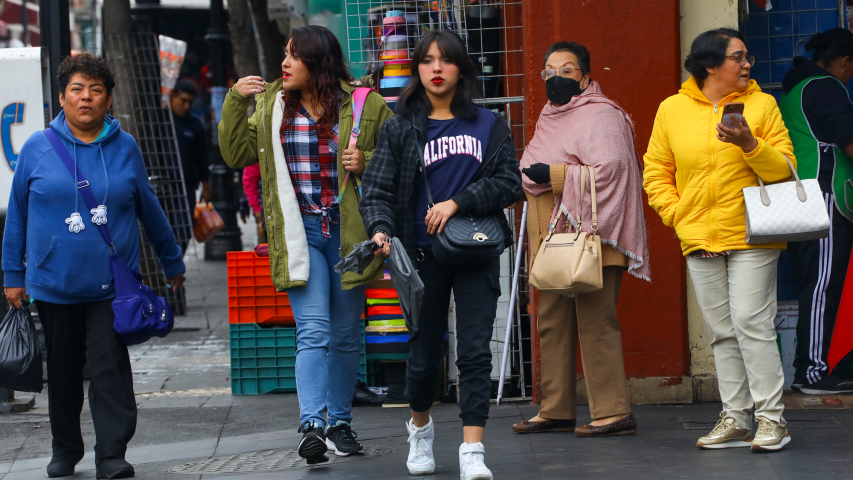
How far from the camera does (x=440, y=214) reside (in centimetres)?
436

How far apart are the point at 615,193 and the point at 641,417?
1.34 meters

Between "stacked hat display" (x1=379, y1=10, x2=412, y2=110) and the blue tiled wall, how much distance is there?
2045 millimetres

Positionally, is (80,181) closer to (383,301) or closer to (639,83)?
(383,301)

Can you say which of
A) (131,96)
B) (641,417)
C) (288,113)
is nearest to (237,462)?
(288,113)

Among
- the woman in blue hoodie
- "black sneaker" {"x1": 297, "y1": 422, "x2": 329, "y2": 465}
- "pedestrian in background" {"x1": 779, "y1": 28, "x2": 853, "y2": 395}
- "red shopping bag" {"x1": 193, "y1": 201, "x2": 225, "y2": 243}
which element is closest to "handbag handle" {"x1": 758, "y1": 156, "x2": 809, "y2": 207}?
"pedestrian in background" {"x1": 779, "y1": 28, "x2": 853, "y2": 395}

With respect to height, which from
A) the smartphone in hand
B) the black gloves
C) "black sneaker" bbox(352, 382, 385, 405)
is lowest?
"black sneaker" bbox(352, 382, 385, 405)

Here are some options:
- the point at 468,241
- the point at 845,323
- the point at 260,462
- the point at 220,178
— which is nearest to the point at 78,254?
the point at 260,462

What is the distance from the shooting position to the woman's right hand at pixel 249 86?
4.86 metres

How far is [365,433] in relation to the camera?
18.5 feet

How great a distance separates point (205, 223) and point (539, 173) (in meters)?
7.94

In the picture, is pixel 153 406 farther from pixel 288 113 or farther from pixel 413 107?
pixel 413 107

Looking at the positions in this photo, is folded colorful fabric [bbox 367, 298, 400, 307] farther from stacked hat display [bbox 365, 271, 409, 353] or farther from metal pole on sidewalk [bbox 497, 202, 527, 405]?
metal pole on sidewalk [bbox 497, 202, 527, 405]

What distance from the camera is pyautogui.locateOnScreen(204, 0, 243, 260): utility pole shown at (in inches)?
578

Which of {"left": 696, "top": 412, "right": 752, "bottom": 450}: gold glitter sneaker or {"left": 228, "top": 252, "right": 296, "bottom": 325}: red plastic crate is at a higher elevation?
{"left": 228, "top": 252, "right": 296, "bottom": 325}: red plastic crate
